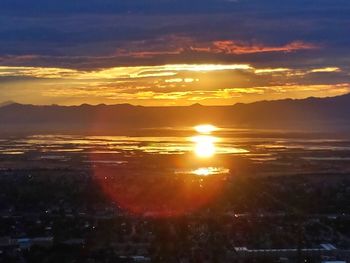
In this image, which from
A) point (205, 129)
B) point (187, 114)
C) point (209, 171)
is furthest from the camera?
point (187, 114)

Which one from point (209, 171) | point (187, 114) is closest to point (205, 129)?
point (187, 114)

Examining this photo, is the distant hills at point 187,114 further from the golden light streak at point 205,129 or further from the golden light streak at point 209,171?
the golden light streak at point 209,171

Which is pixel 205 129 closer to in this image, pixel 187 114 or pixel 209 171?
pixel 187 114

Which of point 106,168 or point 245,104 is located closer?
point 106,168

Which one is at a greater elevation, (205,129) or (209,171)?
(209,171)

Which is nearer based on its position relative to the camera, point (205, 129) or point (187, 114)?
point (205, 129)

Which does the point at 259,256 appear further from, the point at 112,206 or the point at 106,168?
the point at 106,168

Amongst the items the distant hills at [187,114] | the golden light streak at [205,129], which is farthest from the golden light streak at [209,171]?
the distant hills at [187,114]

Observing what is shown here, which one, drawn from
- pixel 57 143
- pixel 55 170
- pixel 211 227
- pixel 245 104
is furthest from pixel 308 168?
pixel 245 104

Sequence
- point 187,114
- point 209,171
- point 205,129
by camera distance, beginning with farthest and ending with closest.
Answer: point 187,114 → point 205,129 → point 209,171
